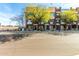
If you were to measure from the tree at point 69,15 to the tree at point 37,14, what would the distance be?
0.15m

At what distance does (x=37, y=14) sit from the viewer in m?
2.38

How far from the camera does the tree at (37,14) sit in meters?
2.37

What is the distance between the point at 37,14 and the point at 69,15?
0.31 meters

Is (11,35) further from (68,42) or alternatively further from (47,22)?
(68,42)

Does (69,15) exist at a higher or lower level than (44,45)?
higher

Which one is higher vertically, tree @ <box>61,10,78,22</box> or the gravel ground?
tree @ <box>61,10,78,22</box>

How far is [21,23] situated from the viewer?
2375 millimetres

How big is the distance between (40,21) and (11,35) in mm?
313

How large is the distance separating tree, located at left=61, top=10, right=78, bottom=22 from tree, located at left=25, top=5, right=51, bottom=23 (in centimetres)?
15

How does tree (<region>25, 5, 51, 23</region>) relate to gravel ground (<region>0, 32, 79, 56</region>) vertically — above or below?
above

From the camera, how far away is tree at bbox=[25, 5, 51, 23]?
93.2 inches

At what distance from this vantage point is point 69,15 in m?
2.37

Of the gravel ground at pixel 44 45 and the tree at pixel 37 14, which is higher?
the tree at pixel 37 14

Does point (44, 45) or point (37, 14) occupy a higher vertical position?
point (37, 14)
